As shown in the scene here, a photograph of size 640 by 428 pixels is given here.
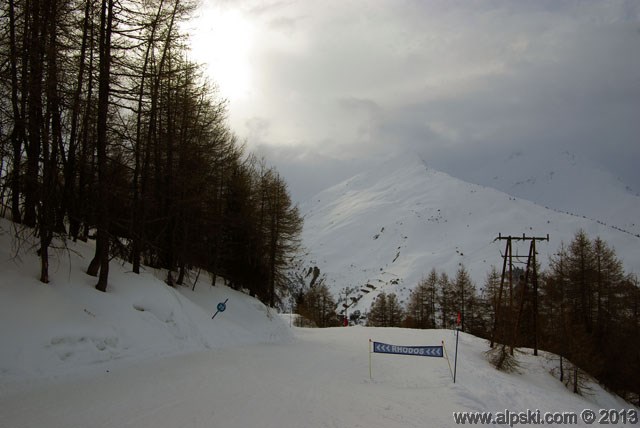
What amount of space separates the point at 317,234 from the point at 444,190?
46429mm

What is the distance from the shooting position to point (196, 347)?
14867mm

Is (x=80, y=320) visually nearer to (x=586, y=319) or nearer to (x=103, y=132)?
(x=103, y=132)

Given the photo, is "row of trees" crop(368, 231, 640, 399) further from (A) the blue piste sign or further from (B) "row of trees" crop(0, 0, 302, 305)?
(B) "row of trees" crop(0, 0, 302, 305)

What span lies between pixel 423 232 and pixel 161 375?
340ft

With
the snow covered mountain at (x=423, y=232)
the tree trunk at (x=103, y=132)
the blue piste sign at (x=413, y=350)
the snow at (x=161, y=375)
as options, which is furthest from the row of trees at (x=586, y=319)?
the snow covered mountain at (x=423, y=232)

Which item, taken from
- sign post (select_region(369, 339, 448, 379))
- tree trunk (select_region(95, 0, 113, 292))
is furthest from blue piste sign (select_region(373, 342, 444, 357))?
tree trunk (select_region(95, 0, 113, 292))

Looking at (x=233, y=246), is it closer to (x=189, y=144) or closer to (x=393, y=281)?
(x=189, y=144)

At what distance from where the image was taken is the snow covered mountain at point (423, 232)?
82375 mm

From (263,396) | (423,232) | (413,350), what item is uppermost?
(423,232)

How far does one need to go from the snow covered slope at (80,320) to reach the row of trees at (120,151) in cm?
73

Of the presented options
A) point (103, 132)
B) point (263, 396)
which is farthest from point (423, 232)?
point (263, 396)

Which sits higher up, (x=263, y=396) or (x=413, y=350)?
(x=413, y=350)

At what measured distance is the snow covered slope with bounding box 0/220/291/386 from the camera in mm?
8844

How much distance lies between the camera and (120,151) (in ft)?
51.4
